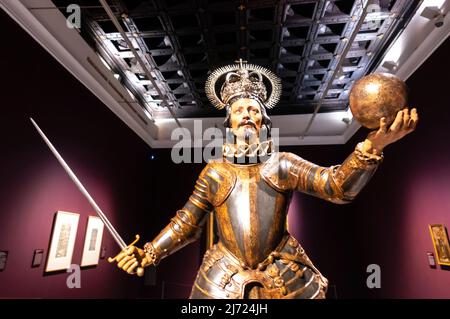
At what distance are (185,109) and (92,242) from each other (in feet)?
11.2

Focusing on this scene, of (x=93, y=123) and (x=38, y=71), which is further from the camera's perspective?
(x=93, y=123)

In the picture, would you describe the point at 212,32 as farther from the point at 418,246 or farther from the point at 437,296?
the point at 437,296

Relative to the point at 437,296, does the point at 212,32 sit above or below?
above

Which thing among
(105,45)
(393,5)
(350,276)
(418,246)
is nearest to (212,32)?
(105,45)

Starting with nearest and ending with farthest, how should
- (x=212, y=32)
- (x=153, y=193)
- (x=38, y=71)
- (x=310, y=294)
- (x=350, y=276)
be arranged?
1. (x=310, y=294)
2. (x=38, y=71)
3. (x=212, y=32)
4. (x=350, y=276)
5. (x=153, y=193)

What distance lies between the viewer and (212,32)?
4.12 metres

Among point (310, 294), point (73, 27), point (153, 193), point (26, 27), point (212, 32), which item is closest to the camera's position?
point (310, 294)

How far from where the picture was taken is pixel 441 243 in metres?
3.45

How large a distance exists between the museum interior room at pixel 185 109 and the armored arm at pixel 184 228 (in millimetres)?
30

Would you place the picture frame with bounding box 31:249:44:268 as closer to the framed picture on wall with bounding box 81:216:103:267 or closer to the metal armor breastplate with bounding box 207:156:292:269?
the framed picture on wall with bounding box 81:216:103:267

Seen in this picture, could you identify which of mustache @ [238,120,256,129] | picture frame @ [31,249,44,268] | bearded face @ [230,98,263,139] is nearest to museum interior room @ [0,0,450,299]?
picture frame @ [31,249,44,268]

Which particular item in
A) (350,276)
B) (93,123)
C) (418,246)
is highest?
(93,123)

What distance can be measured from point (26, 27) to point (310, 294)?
159 inches
